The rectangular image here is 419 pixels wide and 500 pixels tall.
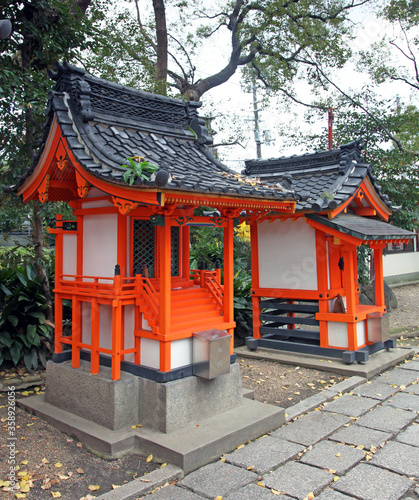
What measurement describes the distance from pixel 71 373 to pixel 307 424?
→ 3149 mm

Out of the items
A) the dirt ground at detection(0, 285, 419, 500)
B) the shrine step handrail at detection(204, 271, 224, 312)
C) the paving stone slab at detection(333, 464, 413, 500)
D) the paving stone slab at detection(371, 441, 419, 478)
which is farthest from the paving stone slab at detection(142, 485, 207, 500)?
the shrine step handrail at detection(204, 271, 224, 312)

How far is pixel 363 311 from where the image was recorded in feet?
26.7

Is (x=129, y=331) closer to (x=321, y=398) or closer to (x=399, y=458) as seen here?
(x=321, y=398)

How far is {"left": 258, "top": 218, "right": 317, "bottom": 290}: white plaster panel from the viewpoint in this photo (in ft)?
27.2

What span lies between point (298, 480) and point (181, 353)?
1888mm

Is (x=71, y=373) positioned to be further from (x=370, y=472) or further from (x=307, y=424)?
(x=370, y=472)

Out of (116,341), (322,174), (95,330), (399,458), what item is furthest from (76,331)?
(322,174)

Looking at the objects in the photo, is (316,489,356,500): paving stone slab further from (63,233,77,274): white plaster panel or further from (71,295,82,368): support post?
(63,233,77,274): white plaster panel

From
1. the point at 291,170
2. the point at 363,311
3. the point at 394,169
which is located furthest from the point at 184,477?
the point at 394,169

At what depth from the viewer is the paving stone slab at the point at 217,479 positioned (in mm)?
3902

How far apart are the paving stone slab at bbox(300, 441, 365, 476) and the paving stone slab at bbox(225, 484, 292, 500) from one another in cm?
73

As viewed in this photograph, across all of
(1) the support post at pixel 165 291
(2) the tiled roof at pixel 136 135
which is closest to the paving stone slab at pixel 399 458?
(1) the support post at pixel 165 291

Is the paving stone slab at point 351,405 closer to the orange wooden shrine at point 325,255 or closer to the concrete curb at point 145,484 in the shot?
the orange wooden shrine at point 325,255

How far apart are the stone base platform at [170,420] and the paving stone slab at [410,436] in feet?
4.60
